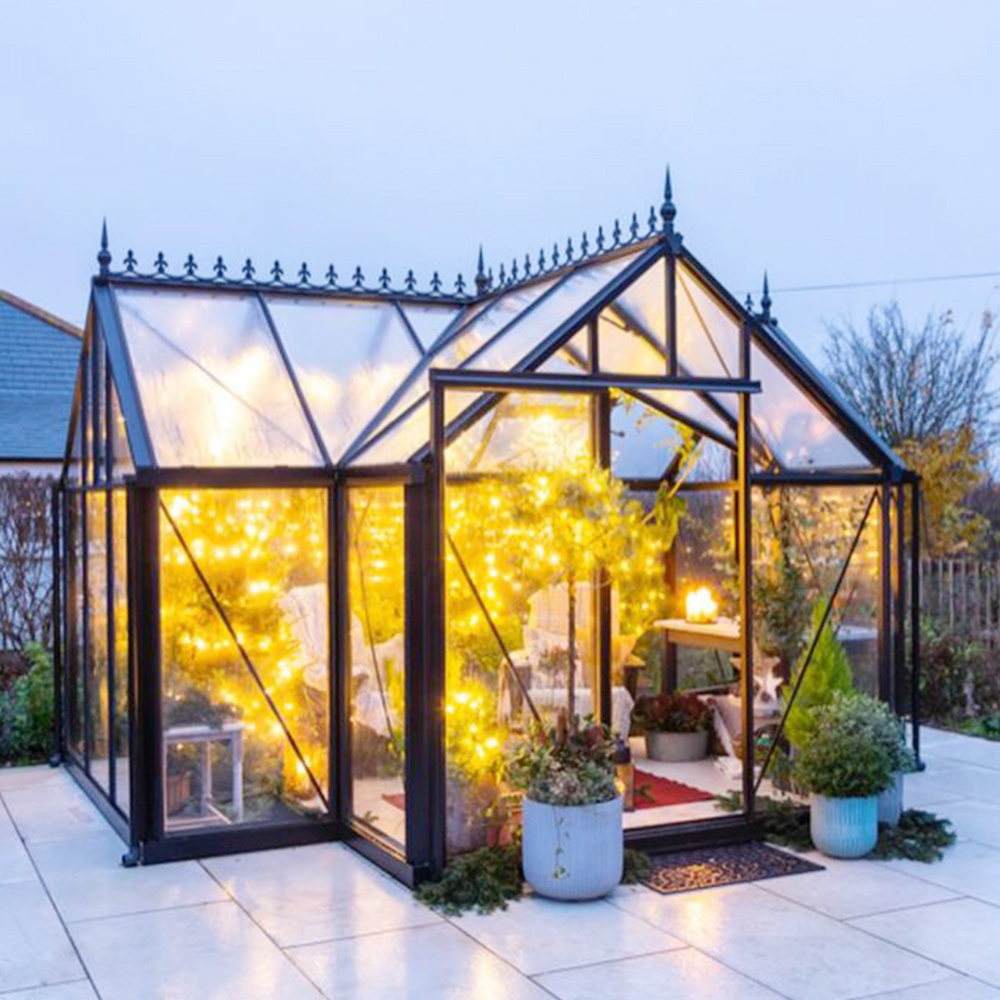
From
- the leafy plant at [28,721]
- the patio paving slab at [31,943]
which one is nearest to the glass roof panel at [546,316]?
the patio paving slab at [31,943]

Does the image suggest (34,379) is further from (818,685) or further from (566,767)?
(566,767)

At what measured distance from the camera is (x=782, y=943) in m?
5.63

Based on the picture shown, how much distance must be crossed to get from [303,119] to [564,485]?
49.0ft

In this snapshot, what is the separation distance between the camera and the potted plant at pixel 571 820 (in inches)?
243

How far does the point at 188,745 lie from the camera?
6.94 m

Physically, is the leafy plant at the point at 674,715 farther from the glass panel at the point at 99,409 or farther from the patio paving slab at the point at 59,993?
the patio paving slab at the point at 59,993

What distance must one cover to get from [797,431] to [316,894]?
385 centimetres

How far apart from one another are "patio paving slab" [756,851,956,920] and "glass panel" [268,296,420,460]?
327cm

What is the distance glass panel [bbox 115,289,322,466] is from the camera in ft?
23.5

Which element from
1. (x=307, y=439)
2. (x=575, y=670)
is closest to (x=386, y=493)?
(x=307, y=439)

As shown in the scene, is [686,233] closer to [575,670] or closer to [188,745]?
[575,670]

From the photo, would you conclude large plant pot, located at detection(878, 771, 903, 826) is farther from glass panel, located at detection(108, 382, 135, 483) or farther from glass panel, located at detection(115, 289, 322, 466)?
glass panel, located at detection(108, 382, 135, 483)

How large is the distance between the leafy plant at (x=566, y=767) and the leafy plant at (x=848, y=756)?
1.08 metres

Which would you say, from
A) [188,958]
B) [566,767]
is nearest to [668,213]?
[566,767]
